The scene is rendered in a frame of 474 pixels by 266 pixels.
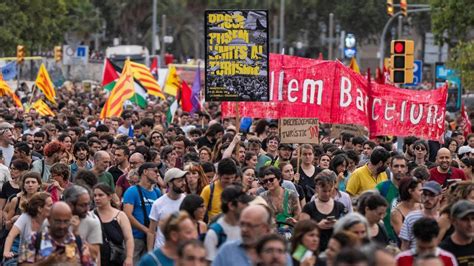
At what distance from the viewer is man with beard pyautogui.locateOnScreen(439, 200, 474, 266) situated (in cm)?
1062

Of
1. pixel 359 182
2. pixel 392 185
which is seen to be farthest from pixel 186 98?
pixel 392 185

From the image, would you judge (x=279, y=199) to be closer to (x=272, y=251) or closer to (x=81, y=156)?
(x=81, y=156)

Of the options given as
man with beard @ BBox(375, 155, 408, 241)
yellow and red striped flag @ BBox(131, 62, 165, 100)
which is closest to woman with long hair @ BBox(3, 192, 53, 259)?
man with beard @ BBox(375, 155, 408, 241)

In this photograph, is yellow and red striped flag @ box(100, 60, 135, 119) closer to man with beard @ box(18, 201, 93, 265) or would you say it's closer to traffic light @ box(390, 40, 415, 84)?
traffic light @ box(390, 40, 415, 84)

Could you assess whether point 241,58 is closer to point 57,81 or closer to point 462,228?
point 462,228

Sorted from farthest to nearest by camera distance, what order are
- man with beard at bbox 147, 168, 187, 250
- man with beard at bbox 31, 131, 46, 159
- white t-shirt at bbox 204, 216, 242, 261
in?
man with beard at bbox 31, 131, 46, 159 < man with beard at bbox 147, 168, 187, 250 < white t-shirt at bbox 204, 216, 242, 261

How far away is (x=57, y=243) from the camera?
10570 mm

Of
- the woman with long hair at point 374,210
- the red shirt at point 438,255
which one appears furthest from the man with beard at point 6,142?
the red shirt at point 438,255

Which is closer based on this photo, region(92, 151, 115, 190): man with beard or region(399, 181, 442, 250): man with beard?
region(399, 181, 442, 250): man with beard

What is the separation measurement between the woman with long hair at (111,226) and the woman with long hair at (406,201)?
2.12 m

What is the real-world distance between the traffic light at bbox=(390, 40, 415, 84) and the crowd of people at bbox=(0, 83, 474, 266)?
372 cm

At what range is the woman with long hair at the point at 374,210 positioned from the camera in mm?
11594

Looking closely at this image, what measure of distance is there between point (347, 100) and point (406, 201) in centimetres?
775

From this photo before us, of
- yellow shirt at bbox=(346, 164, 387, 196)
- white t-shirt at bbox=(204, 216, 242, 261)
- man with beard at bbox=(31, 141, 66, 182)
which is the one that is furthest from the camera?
man with beard at bbox=(31, 141, 66, 182)
